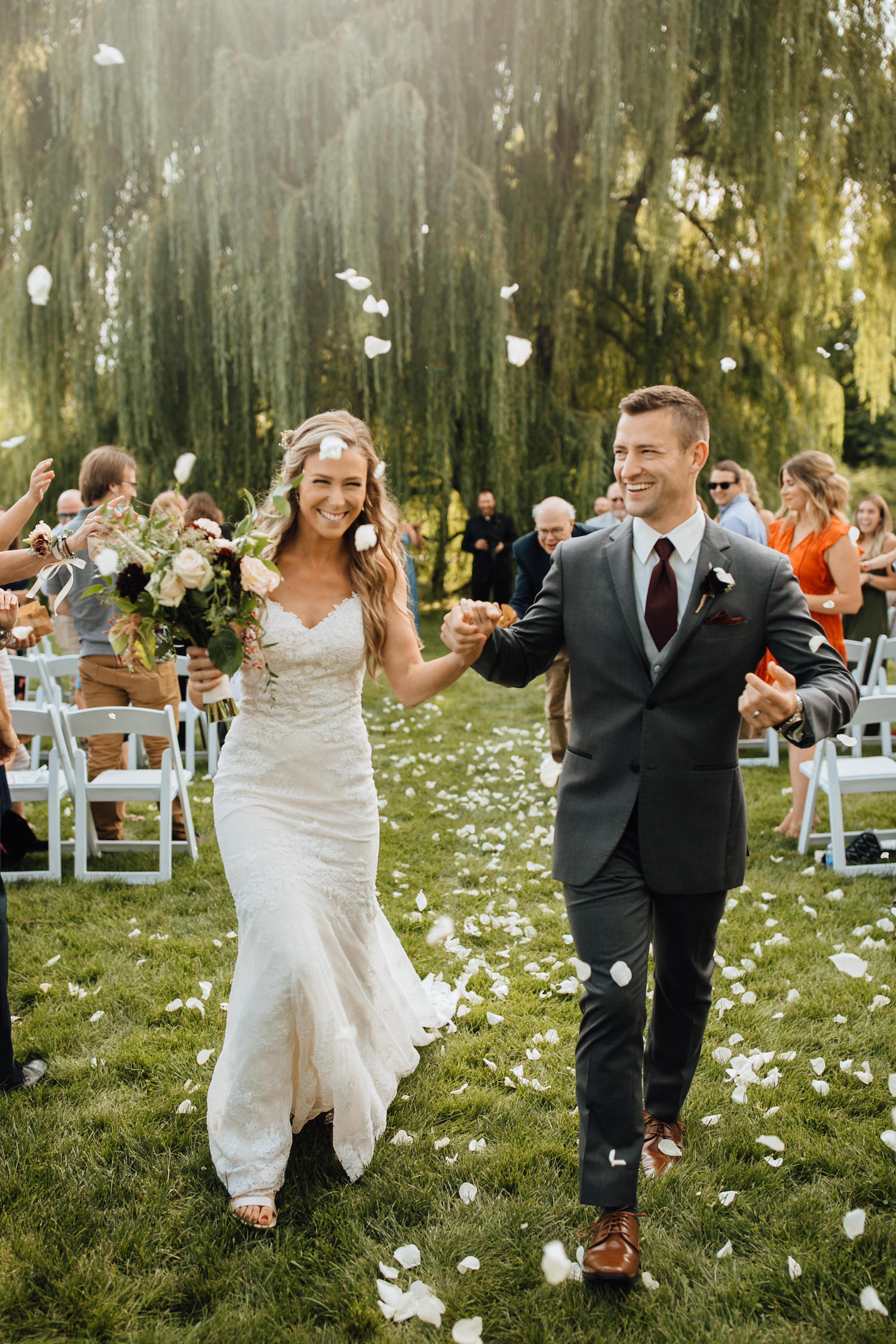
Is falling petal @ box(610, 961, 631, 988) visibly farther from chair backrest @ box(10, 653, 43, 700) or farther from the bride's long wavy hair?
chair backrest @ box(10, 653, 43, 700)

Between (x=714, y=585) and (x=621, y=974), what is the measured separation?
1107 millimetres

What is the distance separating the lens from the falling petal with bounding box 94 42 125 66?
6617 mm

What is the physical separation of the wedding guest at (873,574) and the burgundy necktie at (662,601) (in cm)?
628

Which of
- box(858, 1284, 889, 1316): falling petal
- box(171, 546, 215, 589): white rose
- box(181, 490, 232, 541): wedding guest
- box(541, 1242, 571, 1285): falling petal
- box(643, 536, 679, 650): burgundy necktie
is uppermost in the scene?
box(181, 490, 232, 541): wedding guest

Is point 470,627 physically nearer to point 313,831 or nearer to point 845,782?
point 313,831

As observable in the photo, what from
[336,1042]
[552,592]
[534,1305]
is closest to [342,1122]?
[336,1042]

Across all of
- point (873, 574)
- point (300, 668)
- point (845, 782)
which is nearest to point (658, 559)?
point (300, 668)

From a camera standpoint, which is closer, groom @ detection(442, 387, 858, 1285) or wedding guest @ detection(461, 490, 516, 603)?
groom @ detection(442, 387, 858, 1285)

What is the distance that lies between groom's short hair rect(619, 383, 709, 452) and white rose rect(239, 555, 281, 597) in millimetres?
1180

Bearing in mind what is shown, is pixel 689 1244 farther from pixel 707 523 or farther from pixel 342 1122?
pixel 707 523

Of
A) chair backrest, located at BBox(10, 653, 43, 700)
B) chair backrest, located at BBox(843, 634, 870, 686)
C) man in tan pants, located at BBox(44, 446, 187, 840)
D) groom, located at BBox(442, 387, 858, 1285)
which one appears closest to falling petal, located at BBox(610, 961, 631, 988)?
groom, located at BBox(442, 387, 858, 1285)

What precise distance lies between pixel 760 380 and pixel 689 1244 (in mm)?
13006

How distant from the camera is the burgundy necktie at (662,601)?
2867mm

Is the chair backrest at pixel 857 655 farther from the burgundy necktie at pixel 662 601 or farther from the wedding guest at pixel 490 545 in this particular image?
the wedding guest at pixel 490 545
